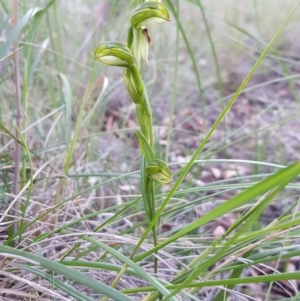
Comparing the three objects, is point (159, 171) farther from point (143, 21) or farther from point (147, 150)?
point (143, 21)

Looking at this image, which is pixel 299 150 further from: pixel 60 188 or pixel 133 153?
pixel 60 188

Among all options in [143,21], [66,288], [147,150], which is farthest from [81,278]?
[143,21]

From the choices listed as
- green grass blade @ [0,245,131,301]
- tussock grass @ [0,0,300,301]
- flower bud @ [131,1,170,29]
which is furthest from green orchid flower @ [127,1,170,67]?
green grass blade @ [0,245,131,301]

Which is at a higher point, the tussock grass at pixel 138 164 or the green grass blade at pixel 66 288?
the tussock grass at pixel 138 164

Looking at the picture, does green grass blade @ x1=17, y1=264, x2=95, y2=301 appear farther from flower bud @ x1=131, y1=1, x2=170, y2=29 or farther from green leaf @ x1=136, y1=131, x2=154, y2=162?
flower bud @ x1=131, y1=1, x2=170, y2=29

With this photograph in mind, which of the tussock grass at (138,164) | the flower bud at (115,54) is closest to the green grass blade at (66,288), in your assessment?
the tussock grass at (138,164)

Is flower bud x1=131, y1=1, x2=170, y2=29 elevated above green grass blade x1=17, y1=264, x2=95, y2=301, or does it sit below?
above

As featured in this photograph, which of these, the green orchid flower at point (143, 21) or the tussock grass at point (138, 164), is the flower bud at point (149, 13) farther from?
the tussock grass at point (138, 164)
